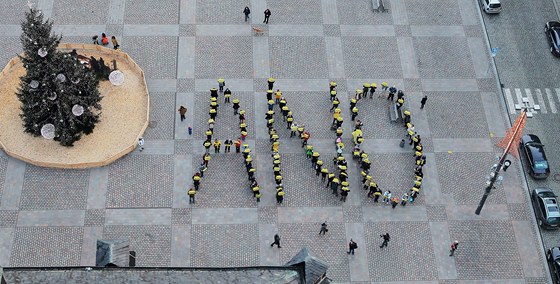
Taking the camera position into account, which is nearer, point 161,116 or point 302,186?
point 302,186

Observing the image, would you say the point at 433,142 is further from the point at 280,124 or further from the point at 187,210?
the point at 187,210

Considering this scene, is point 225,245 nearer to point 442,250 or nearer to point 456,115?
point 442,250

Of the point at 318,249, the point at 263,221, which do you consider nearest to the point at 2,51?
the point at 263,221

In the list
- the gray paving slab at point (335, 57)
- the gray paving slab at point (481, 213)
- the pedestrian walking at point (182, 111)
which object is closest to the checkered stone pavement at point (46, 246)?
the pedestrian walking at point (182, 111)

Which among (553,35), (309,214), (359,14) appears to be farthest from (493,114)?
(309,214)

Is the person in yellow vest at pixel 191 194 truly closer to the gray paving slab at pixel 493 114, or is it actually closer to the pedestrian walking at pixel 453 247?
the pedestrian walking at pixel 453 247

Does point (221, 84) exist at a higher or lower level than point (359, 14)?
lower
